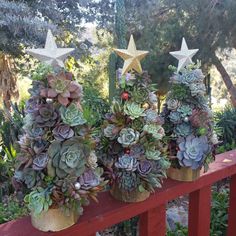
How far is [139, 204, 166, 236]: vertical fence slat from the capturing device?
985 mm

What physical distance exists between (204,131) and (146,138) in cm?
23

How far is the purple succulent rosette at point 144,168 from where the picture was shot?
2.87ft

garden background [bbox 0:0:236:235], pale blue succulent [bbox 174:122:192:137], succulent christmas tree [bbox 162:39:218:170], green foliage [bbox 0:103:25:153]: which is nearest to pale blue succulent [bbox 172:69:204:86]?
succulent christmas tree [bbox 162:39:218:170]

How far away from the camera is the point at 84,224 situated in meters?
0.81

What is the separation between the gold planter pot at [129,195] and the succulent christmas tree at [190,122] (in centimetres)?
18

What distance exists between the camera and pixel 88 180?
0.76 meters

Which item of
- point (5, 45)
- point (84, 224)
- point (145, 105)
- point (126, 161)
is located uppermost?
point (5, 45)

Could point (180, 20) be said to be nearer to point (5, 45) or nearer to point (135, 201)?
point (5, 45)

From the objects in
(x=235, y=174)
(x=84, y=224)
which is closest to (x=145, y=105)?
(x=84, y=224)

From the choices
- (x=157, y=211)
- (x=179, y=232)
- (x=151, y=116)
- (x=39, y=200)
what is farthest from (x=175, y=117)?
(x=179, y=232)

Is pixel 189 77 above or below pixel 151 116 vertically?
above

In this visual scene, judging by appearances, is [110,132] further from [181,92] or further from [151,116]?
[181,92]

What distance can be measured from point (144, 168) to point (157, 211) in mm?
188

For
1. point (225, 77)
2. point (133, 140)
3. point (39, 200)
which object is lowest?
point (39, 200)
